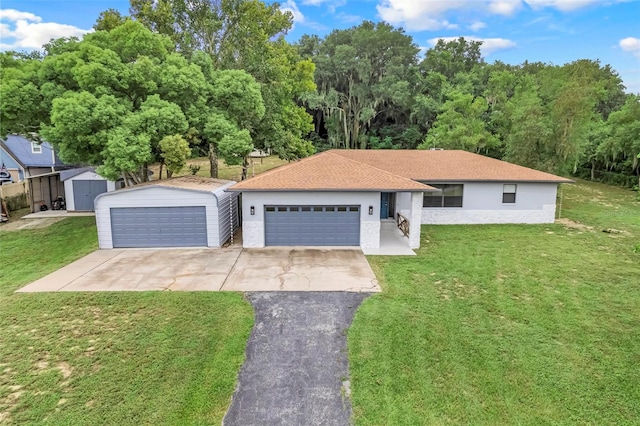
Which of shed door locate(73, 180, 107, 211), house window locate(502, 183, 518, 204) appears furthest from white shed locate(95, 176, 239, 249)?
house window locate(502, 183, 518, 204)

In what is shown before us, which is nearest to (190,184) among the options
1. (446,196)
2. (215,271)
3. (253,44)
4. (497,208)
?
(215,271)

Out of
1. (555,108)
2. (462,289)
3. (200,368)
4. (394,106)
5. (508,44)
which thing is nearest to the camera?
(200,368)

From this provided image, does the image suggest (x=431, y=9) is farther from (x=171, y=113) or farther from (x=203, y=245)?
(x=203, y=245)

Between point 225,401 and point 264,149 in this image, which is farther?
point 264,149

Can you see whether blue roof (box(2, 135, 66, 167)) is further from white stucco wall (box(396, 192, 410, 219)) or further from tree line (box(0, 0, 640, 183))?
white stucco wall (box(396, 192, 410, 219))

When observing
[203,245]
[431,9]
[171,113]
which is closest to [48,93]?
[171,113]

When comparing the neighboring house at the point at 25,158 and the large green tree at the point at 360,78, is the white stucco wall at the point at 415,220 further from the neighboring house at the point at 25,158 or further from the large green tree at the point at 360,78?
the large green tree at the point at 360,78

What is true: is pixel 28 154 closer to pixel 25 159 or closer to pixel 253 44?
pixel 25 159
